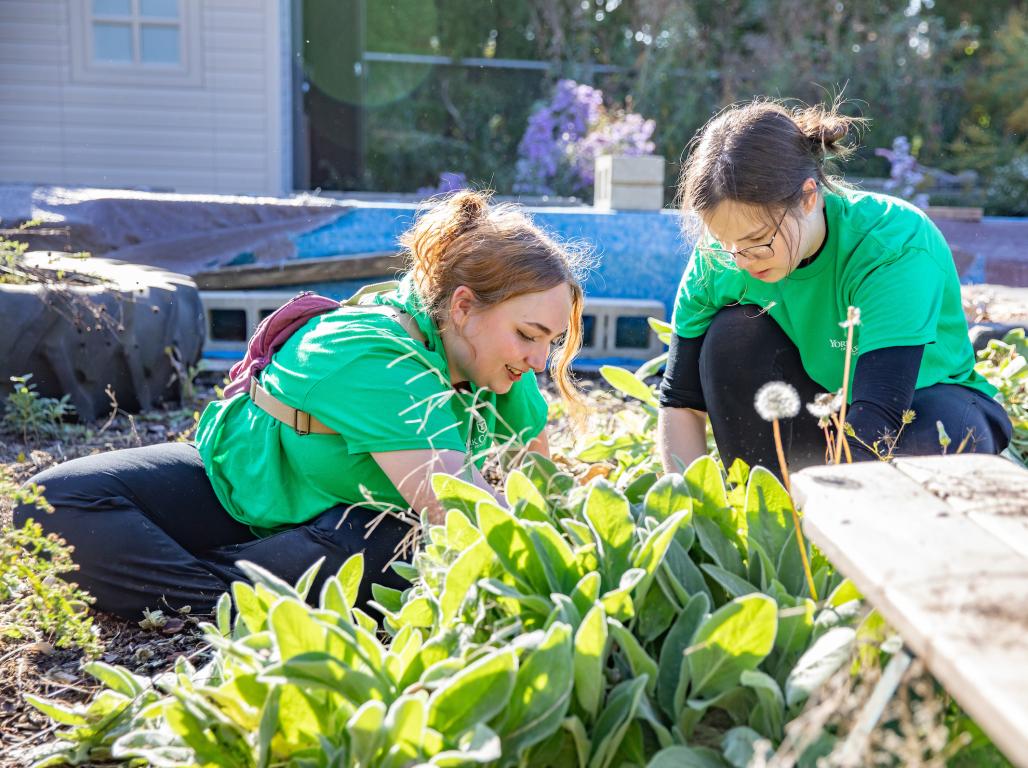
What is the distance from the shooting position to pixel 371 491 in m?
2.15

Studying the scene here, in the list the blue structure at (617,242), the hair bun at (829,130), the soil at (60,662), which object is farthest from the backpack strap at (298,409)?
the blue structure at (617,242)

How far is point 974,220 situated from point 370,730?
7305 millimetres

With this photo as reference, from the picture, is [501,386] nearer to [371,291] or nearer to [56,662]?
[371,291]

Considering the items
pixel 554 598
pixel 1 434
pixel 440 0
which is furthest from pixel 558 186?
pixel 554 598

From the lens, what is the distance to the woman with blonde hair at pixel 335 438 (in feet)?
6.85

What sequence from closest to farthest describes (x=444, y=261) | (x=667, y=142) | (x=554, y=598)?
(x=554, y=598) → (x=444, y=261) → (x=667, y=142)

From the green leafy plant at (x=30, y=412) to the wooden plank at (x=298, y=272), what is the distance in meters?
1.63

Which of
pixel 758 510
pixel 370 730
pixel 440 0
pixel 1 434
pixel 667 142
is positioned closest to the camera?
pixel 370 730

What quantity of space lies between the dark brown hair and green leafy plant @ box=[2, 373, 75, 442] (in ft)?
8.37

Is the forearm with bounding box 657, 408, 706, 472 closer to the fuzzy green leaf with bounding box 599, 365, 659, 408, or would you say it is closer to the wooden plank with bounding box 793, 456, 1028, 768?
the fuzzy green leaf with bounding box 599, 365, 659, 408

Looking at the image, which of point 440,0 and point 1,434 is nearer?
point 1,434

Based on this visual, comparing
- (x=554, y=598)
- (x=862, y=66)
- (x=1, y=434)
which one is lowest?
(x=1, y=434)

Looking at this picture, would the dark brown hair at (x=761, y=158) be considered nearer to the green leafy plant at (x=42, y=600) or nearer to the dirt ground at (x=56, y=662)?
the dirt ground at (x=56, y=662)

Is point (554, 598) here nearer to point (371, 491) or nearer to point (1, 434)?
point (371, 491)
